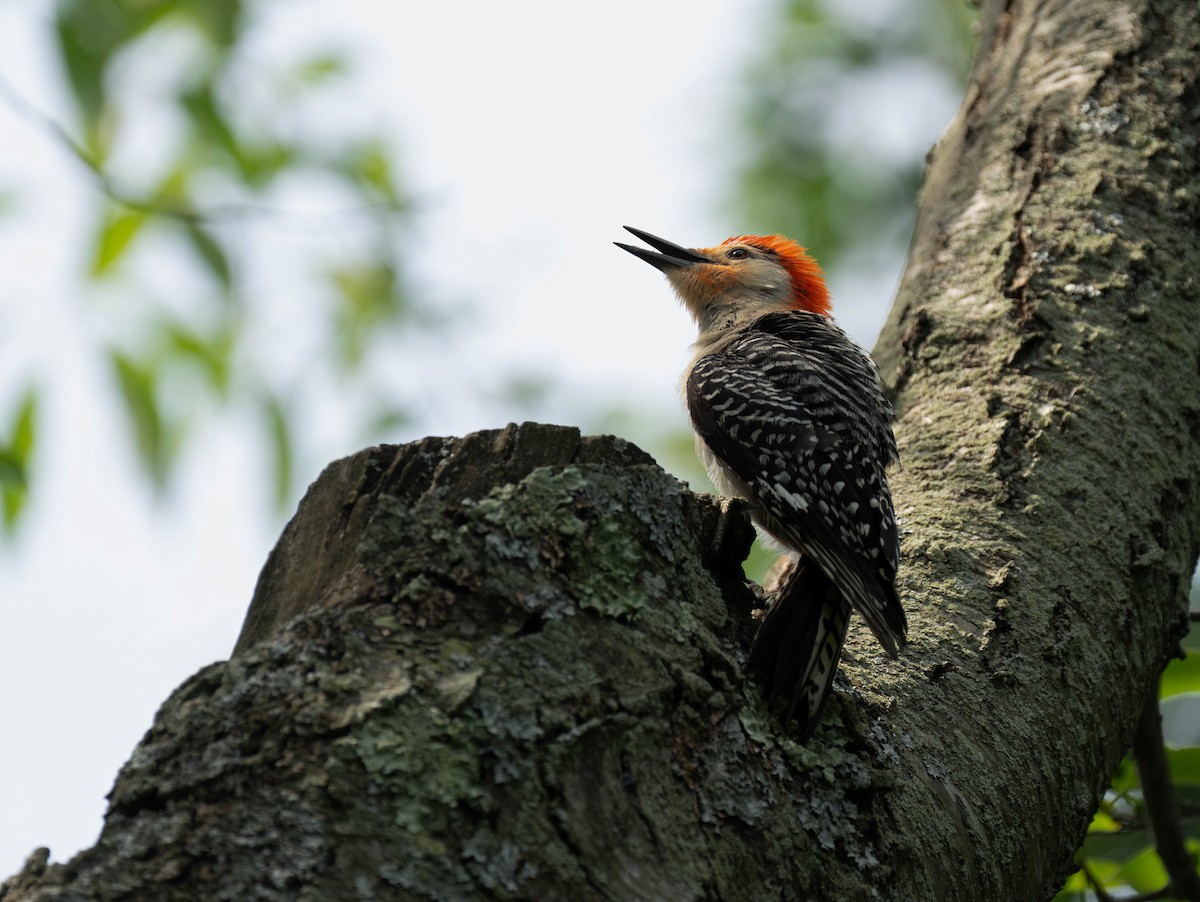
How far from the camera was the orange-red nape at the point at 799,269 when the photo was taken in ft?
19.7

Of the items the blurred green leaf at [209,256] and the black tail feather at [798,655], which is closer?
the black tail feather at [798,655]

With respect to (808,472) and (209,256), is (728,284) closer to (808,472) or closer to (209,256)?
(808,472)

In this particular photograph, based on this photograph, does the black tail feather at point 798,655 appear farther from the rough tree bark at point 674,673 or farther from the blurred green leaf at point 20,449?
the blurred green leaf at point 20,449

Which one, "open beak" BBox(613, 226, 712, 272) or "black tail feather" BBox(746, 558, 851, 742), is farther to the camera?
"open beak" BBox(613, 226, 712, 272)

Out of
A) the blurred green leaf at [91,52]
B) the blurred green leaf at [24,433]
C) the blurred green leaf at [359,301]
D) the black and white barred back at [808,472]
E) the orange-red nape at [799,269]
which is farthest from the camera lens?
the orange-red nape at [799,269]

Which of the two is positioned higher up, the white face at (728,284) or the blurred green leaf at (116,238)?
the white face at (728,284)

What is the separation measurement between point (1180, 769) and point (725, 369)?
6.36 ft

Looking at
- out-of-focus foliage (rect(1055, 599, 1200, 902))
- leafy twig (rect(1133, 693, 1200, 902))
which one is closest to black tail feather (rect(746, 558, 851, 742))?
leafy twig (rect(1133, 693, 1200, 902))

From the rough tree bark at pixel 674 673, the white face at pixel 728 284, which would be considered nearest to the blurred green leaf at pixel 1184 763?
Result: the rough tree bark at pixel 674 673

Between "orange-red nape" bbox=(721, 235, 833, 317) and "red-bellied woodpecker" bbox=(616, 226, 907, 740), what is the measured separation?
28 cm

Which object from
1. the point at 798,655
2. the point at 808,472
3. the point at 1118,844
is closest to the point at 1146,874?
the point at 1118,844

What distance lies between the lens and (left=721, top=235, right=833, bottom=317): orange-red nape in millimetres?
6020

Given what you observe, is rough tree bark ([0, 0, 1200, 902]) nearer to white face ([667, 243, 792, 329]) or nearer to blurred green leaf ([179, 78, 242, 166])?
blurred green leaf ([179, 78, 242, 166])

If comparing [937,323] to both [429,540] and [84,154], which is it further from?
[84,154]
